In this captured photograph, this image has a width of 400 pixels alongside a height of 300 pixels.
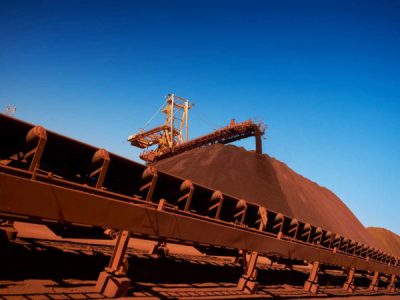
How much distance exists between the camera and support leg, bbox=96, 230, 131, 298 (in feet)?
18.7

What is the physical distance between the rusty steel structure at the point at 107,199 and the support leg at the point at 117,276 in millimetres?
19

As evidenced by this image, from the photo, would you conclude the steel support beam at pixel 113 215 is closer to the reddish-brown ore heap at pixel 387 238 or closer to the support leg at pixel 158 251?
the support leg at pixel 158 251

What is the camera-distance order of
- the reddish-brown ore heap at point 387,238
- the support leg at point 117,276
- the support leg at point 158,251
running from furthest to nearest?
the reddish-brown ore heap at point 387,238, the support leg at point 158,251, the support leg at point 117,276

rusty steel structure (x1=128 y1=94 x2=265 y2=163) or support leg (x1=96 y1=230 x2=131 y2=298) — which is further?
rusty steel structure (x1=128 y1=94 x2=265 y2=163)

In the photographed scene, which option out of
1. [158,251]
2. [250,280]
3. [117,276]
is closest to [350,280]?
[250,280]

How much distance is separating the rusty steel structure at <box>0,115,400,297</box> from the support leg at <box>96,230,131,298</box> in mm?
19

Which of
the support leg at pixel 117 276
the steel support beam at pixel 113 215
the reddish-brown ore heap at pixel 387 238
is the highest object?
the steel support beam at pixel 113 215

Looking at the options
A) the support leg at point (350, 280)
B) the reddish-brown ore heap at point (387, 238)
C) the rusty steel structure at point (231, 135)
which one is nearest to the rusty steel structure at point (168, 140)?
the rusty steel structure at point (231, 135)

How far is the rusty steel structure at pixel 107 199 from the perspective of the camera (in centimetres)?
431

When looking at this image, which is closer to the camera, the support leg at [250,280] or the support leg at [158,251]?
the support leg at [250,280]

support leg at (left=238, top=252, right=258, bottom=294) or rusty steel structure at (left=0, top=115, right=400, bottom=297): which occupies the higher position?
rusty steel structure at (left=0, top=115, right=400, bottom=297)

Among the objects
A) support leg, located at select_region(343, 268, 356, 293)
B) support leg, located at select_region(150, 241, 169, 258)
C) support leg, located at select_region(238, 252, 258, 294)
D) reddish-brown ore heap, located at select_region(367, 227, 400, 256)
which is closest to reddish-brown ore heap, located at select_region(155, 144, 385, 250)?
support leg, located at select_region(343, 268, 356, 293)

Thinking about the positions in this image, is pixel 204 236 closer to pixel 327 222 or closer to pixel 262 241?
pixel 262 241

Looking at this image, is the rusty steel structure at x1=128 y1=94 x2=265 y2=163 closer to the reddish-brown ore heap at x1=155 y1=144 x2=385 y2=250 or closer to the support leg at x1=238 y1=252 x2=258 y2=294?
the reddish-brown ore heap at x1=155 y1=144 x2=385 y2=250
